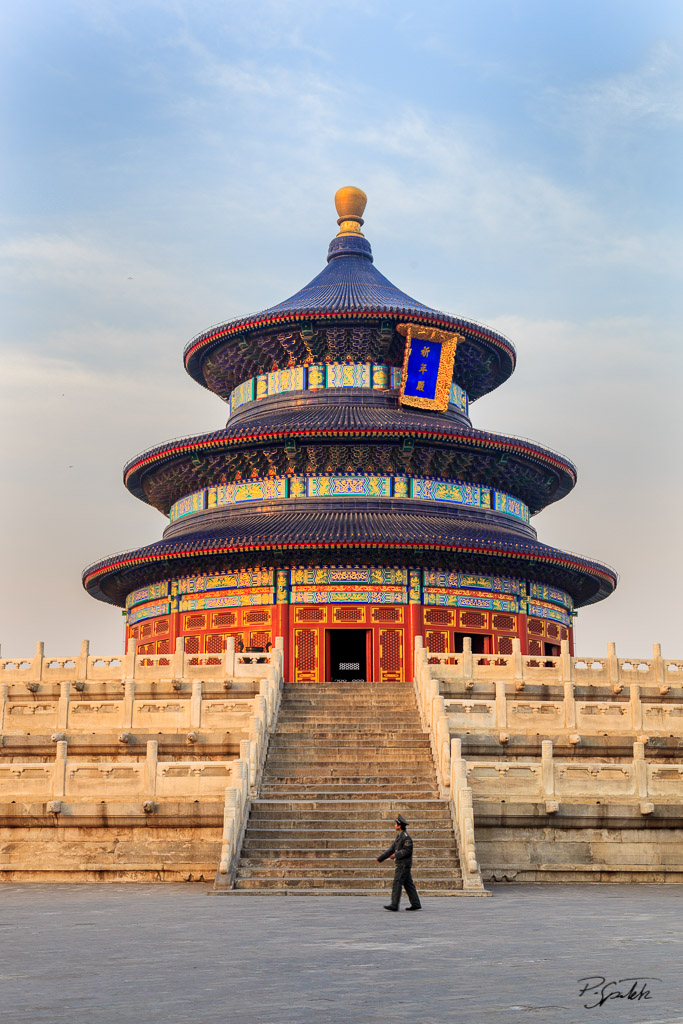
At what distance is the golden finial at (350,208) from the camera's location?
51250 millimetres

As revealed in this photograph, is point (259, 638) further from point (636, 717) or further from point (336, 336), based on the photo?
point (636, 717)

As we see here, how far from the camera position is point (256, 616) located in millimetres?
39625

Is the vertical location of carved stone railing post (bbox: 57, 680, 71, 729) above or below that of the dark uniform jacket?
above

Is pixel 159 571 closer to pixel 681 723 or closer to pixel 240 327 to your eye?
pixel 240 327

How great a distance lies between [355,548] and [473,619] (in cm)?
503

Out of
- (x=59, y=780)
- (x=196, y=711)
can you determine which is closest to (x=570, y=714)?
(x=196, y=711)

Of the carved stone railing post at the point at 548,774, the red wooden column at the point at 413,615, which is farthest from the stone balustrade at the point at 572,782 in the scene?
the red wooden column at the point at 413,615

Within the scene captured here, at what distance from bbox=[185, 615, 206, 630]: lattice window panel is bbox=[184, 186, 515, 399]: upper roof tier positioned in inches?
418

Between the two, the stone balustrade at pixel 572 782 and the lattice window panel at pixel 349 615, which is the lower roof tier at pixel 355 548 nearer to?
the lattice window panel at pixel 349 615

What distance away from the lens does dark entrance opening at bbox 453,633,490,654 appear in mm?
39684

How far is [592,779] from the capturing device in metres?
21.0

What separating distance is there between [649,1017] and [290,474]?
114ft

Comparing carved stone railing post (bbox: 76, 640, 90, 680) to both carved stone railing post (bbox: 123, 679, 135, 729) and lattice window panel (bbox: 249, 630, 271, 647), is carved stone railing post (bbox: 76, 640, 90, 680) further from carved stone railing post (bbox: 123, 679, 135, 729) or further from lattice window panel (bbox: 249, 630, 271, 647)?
lattice window panel (bbox: 249, 630, 271, 647)

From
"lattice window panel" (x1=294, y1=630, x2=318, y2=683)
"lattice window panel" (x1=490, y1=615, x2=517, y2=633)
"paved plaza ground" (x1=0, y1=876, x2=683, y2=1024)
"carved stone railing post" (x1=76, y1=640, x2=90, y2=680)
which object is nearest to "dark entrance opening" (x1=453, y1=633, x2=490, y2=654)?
"lattice window panel" (x1=490, y1=615, x2=517, y2=633)
